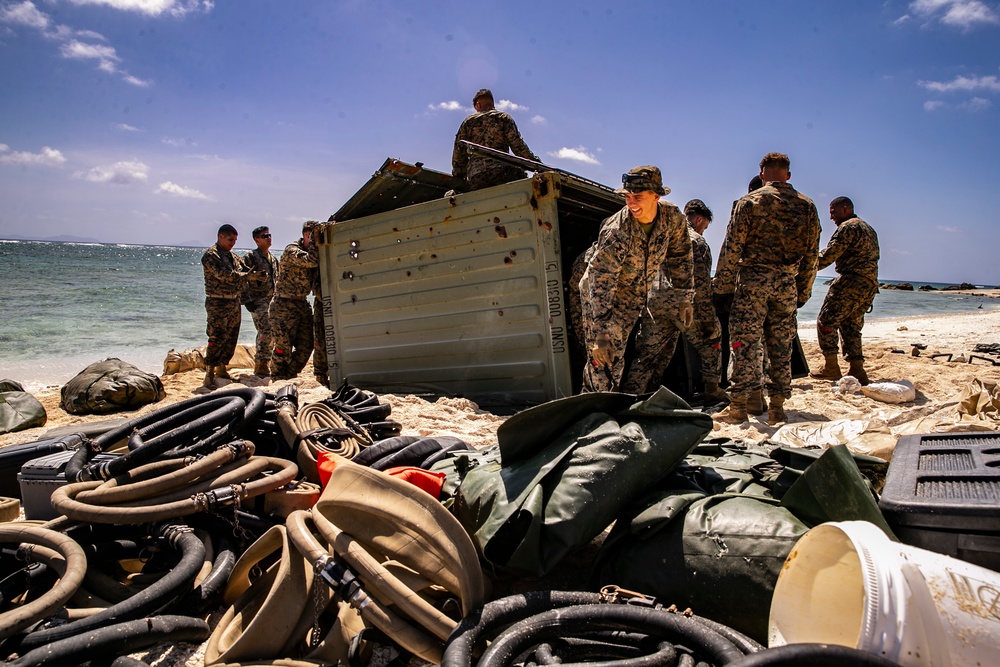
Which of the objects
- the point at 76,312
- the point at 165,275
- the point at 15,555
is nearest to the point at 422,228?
the point at 15,555

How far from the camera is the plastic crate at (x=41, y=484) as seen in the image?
3088mm

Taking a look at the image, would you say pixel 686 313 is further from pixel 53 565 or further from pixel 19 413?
pixel 19 413

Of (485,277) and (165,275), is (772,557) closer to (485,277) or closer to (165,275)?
(485,277)

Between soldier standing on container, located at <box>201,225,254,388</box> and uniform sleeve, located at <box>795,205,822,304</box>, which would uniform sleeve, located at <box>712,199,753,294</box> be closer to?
uniform sleeve, located at <box>795,205,822,304</box>

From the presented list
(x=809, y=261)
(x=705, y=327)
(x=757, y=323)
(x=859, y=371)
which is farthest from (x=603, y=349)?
(x=859, y=371)

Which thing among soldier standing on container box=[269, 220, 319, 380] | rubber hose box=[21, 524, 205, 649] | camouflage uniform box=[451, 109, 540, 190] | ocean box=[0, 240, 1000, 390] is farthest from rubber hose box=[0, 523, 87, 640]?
ocean box=[0, 240, 1000, 390]

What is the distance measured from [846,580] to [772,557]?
1.19 ft

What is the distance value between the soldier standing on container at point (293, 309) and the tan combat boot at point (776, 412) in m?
5.22

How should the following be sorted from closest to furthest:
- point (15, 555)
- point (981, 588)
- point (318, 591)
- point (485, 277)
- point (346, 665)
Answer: point (981, 588) → point (346, 665) → point (318, 591) → point (15, 555) → point (485, 277)

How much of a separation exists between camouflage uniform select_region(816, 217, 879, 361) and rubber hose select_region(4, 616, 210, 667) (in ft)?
22.6

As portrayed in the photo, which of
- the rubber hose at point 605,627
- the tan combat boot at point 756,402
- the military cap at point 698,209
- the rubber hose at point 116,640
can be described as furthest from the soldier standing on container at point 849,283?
the rubber hose at point 116,640

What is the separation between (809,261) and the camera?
18.3ft

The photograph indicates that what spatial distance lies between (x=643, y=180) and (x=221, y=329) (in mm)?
6552

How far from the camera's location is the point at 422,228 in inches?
258
